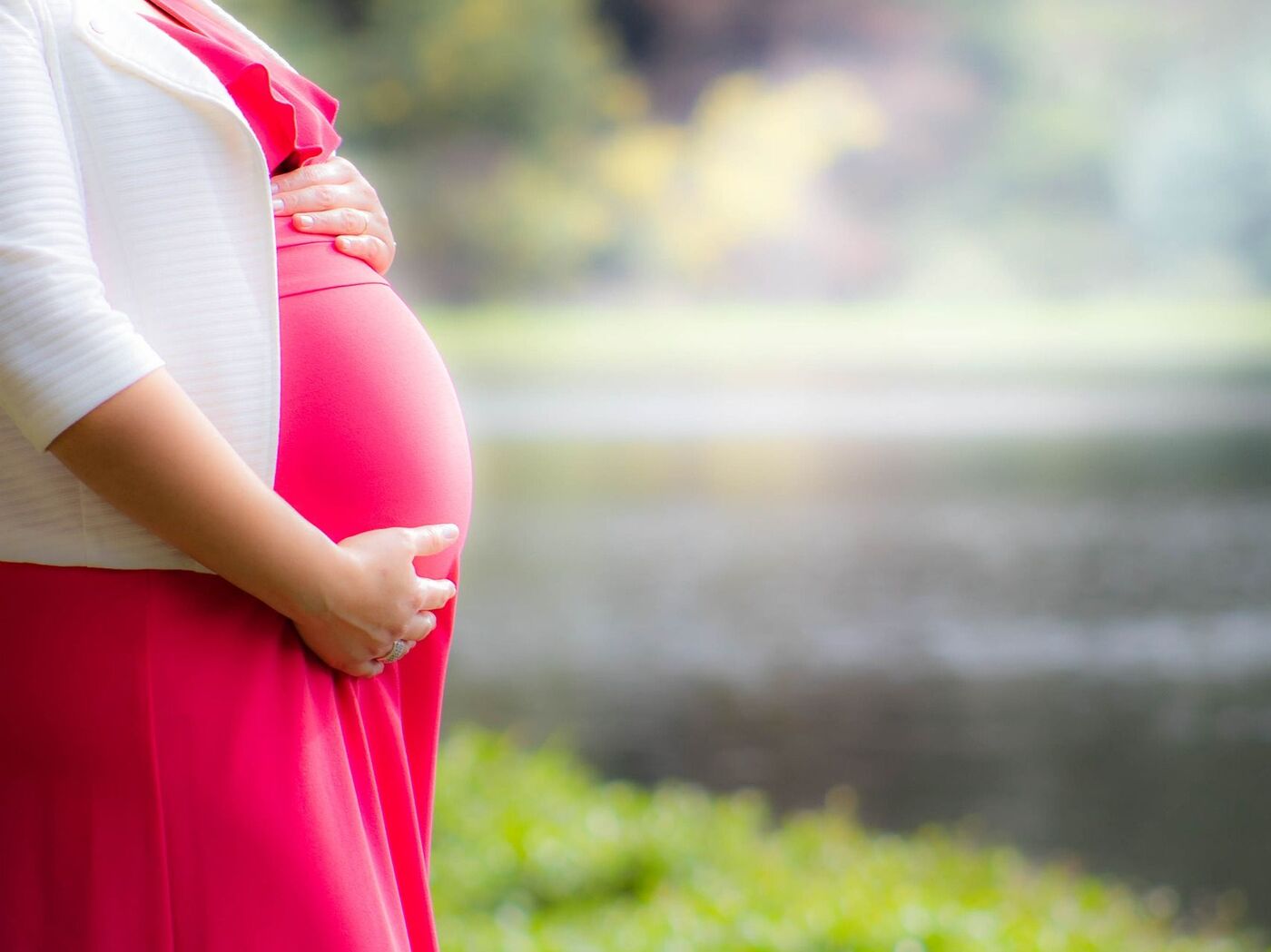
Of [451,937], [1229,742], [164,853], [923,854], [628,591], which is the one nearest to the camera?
[164,853]

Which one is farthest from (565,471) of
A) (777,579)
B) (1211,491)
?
(1211,491)

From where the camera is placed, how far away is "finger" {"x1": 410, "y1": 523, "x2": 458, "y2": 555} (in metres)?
0.59

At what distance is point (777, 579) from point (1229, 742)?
170cm

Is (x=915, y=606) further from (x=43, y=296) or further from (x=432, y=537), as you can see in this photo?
(x=43, y=296)

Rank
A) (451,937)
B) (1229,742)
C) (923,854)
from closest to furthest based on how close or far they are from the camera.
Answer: (451,937) → (923,854) → (1229,742)

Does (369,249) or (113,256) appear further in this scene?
(369,249)

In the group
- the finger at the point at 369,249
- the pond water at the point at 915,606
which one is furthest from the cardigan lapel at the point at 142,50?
the pond water at the point at 915,606

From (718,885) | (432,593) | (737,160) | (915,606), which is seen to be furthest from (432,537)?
(737,160)

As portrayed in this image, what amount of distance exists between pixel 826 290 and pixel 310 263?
472 cm

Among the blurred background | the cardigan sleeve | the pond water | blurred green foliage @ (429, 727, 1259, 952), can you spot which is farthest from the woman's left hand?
the blurred background

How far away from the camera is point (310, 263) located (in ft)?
2.00

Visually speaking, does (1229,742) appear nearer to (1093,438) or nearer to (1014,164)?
(1093,438)

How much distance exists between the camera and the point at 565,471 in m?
5.34

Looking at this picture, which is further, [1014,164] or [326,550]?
[1014,164]
